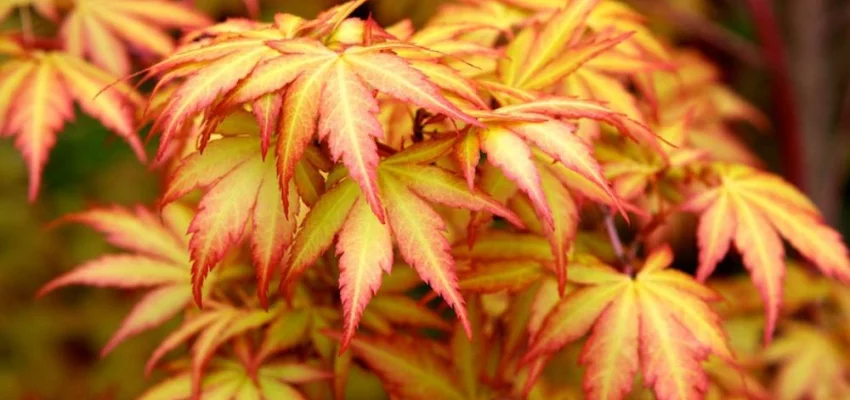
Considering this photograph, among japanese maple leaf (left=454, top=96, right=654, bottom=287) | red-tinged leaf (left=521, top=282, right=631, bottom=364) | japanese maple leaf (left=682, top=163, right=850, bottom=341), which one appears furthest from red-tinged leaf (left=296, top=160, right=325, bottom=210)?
japanese maple leaf (left=682, top=163, right=850, bottom=341)

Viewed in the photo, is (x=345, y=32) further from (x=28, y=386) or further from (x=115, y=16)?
(x=28, y=386)

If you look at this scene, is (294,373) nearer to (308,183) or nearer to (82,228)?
(308,183)

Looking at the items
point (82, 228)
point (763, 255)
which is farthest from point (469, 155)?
point (82, 228)

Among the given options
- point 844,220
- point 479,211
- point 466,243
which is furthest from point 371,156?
point 844,220

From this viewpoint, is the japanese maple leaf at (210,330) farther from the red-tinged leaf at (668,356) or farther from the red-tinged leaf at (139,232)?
the red-tinged leaf at (668,356)

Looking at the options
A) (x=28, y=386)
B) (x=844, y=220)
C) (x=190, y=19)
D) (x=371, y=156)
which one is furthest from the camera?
(x=844, y=220)

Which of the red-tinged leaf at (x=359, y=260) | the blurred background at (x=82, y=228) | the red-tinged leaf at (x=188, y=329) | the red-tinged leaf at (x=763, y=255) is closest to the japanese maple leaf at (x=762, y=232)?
the red-tinged leaf at (x=763, y=255)

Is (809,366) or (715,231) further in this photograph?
(809,366)
